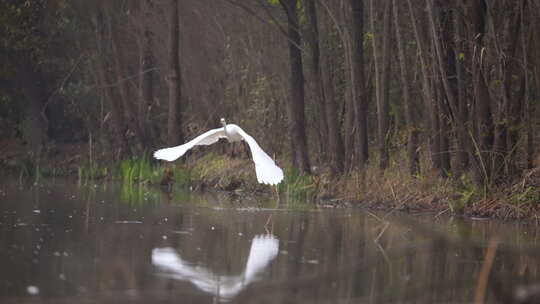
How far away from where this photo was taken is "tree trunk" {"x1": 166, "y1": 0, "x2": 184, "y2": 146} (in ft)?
73.6

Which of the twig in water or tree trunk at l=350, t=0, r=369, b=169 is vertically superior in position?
tree trunk at l=350, t=0, r=369, b=169

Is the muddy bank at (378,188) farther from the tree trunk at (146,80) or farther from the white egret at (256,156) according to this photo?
the tree trunk at (146,80)

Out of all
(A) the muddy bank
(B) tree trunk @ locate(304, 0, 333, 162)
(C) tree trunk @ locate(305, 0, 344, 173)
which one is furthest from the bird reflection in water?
(B) tree trunk @ locate(304, 0, 333, 162)

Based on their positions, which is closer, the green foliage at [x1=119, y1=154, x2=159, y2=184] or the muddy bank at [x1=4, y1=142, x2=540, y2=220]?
the muddy bank at [x1=4, y1=142, x2=540, y2=220]

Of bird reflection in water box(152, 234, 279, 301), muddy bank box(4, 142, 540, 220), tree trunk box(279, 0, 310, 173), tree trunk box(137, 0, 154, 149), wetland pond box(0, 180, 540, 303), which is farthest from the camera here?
tree trunk box(137, 0, 154, 149)

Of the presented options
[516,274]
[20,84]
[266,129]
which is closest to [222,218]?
[516,274]

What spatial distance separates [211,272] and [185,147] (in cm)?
503

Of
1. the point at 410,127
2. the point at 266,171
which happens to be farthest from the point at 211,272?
the point at 410,127

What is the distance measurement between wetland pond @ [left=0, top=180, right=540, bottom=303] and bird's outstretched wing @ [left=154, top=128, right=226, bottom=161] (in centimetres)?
80

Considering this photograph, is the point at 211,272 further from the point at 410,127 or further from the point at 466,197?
the point at 410,127

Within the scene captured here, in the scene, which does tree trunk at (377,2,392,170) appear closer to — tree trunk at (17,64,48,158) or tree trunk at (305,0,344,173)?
tree trunk at (305,0,344,173)

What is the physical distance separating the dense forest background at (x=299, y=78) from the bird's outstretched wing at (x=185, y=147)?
3137 mm

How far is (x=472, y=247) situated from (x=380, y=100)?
21.4 ft

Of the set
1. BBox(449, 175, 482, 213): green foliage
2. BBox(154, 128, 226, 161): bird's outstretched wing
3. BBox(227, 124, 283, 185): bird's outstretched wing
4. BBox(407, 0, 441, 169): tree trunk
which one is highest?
BBox(407, 0, 441, 169): tree trunk
